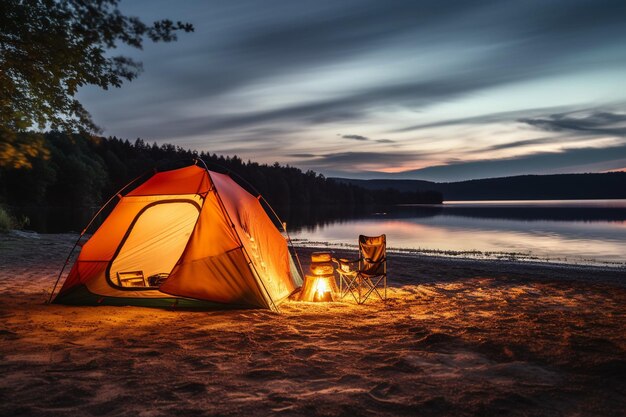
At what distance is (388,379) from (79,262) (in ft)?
17.2

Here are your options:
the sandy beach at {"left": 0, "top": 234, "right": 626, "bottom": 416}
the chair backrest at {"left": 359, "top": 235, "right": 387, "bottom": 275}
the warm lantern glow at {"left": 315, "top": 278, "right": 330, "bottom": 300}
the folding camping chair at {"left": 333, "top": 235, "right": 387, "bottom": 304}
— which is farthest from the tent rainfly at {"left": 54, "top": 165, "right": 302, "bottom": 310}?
the chair backrest at {"left": 359, "top": 235, "right": 387, "bottom": 275}

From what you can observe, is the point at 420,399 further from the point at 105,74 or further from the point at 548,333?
the point at 105,74

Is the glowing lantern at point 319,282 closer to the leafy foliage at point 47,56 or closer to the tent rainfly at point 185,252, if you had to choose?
the tent rainfly at point 185,252

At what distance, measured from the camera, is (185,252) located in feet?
21.9

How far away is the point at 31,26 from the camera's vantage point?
212 inches

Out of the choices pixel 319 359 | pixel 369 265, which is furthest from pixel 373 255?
pixel 319 359

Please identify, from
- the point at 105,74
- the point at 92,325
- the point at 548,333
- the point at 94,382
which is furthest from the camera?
the point at 105,74

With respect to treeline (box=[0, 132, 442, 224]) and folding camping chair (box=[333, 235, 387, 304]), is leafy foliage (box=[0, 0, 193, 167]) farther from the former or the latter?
folding camping chair (box=[333, 235, 387, 304])

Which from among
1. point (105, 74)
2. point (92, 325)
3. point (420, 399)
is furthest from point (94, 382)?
point (105, 74)

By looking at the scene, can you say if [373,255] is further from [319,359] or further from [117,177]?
Result: [117,177]

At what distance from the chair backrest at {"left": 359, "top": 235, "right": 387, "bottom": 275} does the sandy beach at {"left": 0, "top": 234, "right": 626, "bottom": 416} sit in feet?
2.09

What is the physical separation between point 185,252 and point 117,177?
78186 millimetres

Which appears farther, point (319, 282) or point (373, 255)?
point (373, 255)

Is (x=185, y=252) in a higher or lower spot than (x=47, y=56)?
lower
